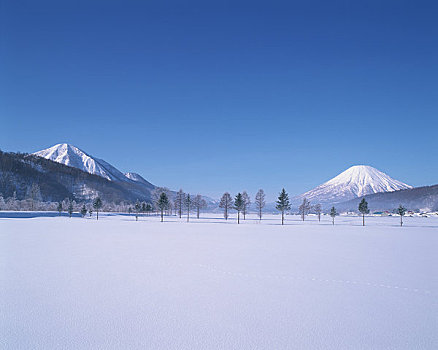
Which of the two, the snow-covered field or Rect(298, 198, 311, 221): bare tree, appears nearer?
the snow-covered field

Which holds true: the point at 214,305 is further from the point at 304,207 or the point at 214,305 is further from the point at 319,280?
the point at 304,207

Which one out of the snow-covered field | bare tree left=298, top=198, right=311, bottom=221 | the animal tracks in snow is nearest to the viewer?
the snow-covered field

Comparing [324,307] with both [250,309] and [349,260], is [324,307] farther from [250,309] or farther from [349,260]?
[349,260]

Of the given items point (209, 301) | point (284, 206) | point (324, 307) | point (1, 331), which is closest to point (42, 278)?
point (1, 331)

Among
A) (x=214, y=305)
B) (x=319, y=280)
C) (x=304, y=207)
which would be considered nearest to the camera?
(x=214, y=305)

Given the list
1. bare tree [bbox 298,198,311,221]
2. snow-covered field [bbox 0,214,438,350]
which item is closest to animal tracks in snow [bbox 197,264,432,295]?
snow-covered field [bbox 0,214,438,350]

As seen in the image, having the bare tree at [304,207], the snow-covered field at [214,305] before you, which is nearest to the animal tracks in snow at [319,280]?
the snow-covered field at [214,305]

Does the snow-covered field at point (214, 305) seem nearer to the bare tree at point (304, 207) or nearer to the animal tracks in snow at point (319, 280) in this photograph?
the animal tracks in snow at point (319, 280)

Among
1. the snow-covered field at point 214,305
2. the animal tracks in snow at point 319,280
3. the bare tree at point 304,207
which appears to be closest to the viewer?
the snow-covered field at point 214,305

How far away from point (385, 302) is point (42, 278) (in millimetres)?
14866

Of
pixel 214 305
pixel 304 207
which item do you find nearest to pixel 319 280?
pixel 214 305

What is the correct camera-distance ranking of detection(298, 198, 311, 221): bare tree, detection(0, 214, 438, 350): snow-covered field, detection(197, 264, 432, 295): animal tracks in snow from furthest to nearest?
detection(298, 198, 311, 221): bare tree → detection(197, 264, 432, 295): animal tracks in snow → detection(0, 214, 438, 350): snow-covered field

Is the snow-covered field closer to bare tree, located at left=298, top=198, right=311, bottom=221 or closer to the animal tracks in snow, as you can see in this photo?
the animal tracks in snow

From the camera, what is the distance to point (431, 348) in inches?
280
